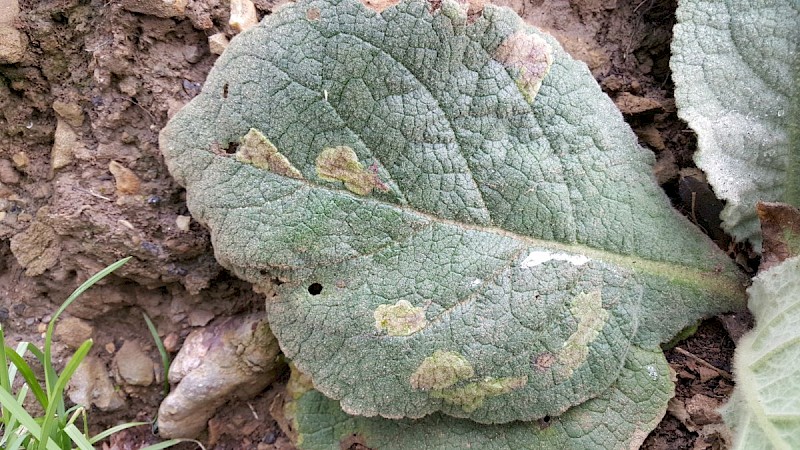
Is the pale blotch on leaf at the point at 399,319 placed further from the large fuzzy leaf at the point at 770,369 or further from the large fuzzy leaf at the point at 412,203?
the large fuzzy leaf at the point at 770,369

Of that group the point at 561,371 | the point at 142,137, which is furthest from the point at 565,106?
the point at 142,137

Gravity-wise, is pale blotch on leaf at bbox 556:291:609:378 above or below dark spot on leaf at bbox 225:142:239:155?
below

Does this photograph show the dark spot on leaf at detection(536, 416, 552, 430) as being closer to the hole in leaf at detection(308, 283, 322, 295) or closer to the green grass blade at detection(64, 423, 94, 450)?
the hole in leaf at detection(308, 283, 322, 295)

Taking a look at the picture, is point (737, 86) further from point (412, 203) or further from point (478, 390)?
point (478, 390)

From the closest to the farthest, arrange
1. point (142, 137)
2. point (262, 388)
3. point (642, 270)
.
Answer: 1. point (642, 270)
2. point (142, 137)
3. point (262, 388)

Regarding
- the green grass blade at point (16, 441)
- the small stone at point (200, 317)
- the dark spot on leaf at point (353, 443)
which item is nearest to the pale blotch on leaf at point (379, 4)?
the small stone at point (200, 317)

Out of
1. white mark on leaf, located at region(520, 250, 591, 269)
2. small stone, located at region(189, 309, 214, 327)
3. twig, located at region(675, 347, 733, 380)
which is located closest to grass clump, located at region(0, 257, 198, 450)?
small stone, located at region(189, 309, 214, 327)

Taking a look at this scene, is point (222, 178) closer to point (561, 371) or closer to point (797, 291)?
point (561, 371)
